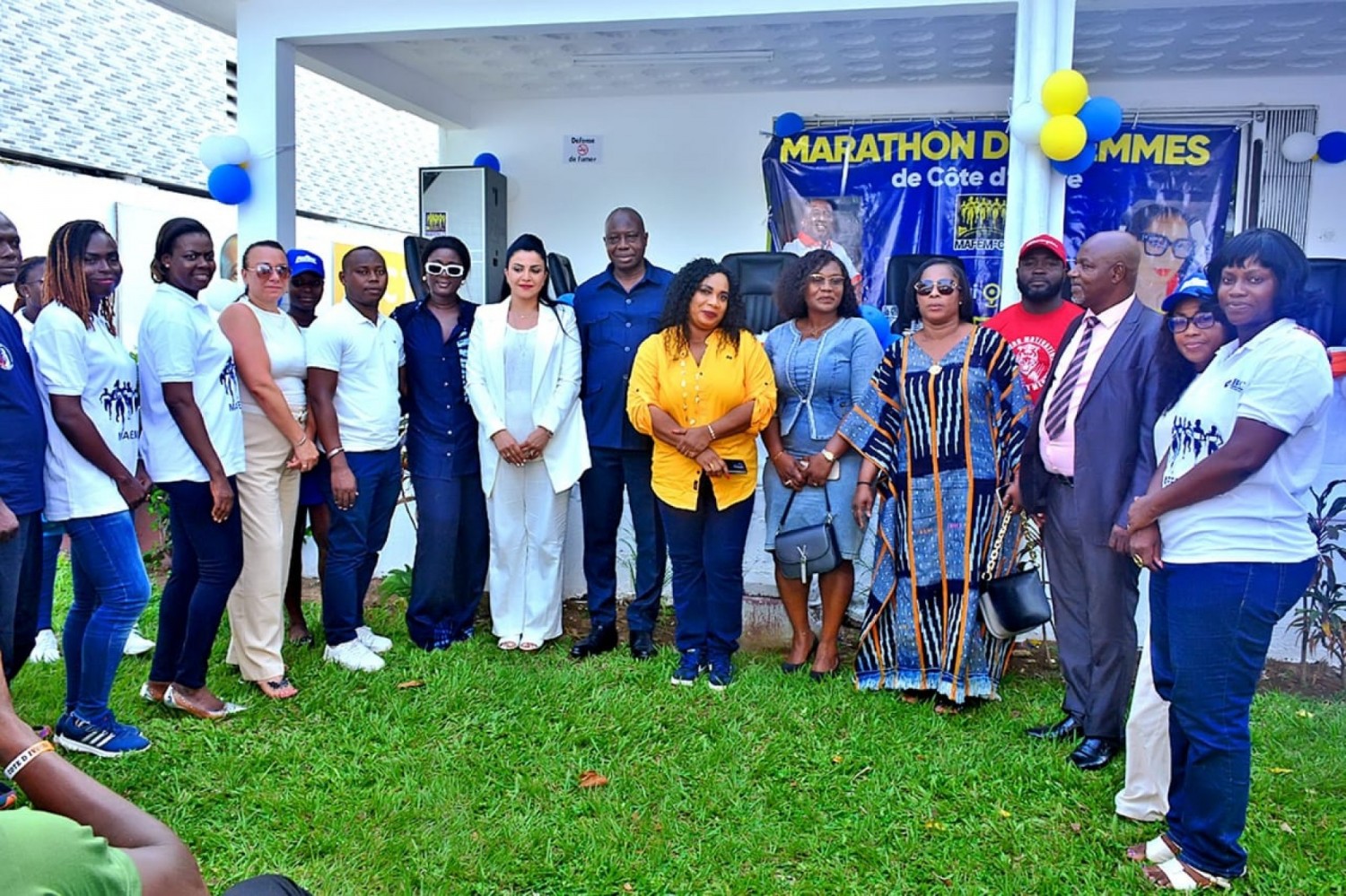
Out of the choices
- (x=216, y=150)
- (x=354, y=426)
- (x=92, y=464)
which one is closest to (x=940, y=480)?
(x=354, y=426)

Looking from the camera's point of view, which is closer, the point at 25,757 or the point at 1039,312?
the point at 25,757

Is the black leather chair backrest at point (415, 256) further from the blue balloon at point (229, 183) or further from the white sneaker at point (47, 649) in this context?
the white sneaker at point (47, 649)

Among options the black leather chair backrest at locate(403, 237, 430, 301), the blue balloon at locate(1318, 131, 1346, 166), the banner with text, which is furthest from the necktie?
the blue balloon at locate(1318, 131, 1346, 166)

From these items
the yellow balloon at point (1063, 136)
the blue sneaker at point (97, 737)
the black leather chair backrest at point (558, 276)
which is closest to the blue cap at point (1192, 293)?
the yellow balloon at point (1063, 136)

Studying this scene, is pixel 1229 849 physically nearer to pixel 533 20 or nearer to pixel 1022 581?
pixel 1022 581

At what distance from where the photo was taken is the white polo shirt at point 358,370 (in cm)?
420

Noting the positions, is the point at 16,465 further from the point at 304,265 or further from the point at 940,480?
the point at 940,480

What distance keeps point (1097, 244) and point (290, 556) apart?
350cm

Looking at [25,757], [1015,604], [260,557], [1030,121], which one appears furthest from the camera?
[1030,121]

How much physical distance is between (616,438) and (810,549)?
103cm

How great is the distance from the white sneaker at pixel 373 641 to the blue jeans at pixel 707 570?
54.3 inches

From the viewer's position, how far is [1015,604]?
3.65m

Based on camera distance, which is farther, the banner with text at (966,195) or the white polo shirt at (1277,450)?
the banner with text at (966,195)

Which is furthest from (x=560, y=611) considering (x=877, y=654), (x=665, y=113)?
(x=665, y=113)
